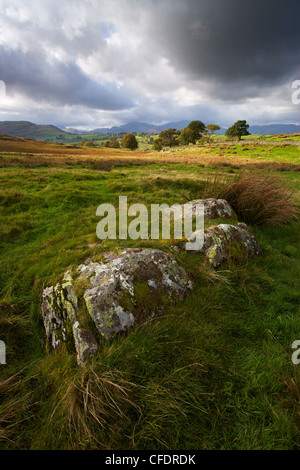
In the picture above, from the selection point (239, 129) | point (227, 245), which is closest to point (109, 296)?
point (227, 245)

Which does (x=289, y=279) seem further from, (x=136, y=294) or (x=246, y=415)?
(x=136, y=294)

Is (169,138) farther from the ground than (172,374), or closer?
farther from the ground

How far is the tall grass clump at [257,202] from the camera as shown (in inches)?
305

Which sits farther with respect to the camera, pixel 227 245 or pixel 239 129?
pixel 239 129

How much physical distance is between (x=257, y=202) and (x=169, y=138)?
97.9 meters

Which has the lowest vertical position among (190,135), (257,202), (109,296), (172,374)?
(172,374)

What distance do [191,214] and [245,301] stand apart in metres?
3.18

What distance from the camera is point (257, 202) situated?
7.84 metres

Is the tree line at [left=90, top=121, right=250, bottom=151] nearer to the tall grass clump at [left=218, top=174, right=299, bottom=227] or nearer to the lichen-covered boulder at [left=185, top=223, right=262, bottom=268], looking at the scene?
the tall grass clump at [left=218, top=174, right=299, bottom=227]

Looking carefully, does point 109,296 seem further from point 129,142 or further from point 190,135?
point 129,142

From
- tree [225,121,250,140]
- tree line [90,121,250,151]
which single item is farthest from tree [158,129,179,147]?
tree [225,121,250,140]

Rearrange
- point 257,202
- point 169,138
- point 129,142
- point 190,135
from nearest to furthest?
point 257,202 → point 190,135 → point 129,142 → point 169,138

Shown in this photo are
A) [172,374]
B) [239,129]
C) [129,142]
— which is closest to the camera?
[172,374]

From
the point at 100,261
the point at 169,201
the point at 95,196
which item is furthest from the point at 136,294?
the point at 95,196
